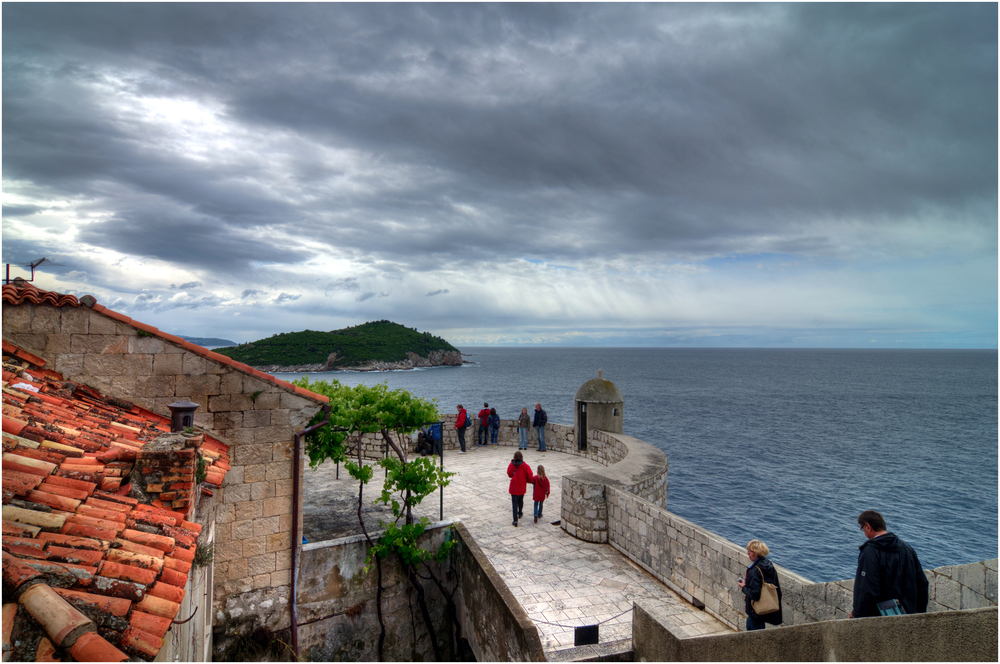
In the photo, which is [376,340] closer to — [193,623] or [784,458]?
[784,458]

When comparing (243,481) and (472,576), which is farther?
(472,576)

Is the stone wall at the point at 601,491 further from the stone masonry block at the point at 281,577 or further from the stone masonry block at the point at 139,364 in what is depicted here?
the stone masonry block at the point at 139,364

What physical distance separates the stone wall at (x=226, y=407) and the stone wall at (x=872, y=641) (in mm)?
6785

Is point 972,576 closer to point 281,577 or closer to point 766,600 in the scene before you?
point 766,600

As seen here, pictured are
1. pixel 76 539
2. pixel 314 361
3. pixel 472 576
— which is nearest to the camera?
pixel 76 539

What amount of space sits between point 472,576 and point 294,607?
3.18m

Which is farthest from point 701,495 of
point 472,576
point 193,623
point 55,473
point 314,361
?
point 314,361

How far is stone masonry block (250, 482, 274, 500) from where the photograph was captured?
8219mm

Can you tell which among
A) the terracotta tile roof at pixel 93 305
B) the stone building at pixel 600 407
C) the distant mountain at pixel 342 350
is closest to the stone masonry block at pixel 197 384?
the terracotta tile roof at pixel 93 305

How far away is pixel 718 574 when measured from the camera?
7.68 metres

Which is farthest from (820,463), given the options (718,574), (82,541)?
(82,541)

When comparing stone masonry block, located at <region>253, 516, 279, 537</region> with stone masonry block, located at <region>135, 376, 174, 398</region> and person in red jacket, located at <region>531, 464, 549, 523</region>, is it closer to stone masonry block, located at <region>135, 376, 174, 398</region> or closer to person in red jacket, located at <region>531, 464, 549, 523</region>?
stone masonry block, located at <region>135, 376, 174, 398</region>

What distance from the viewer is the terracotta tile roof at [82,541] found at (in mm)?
2533

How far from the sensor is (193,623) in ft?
17.8
